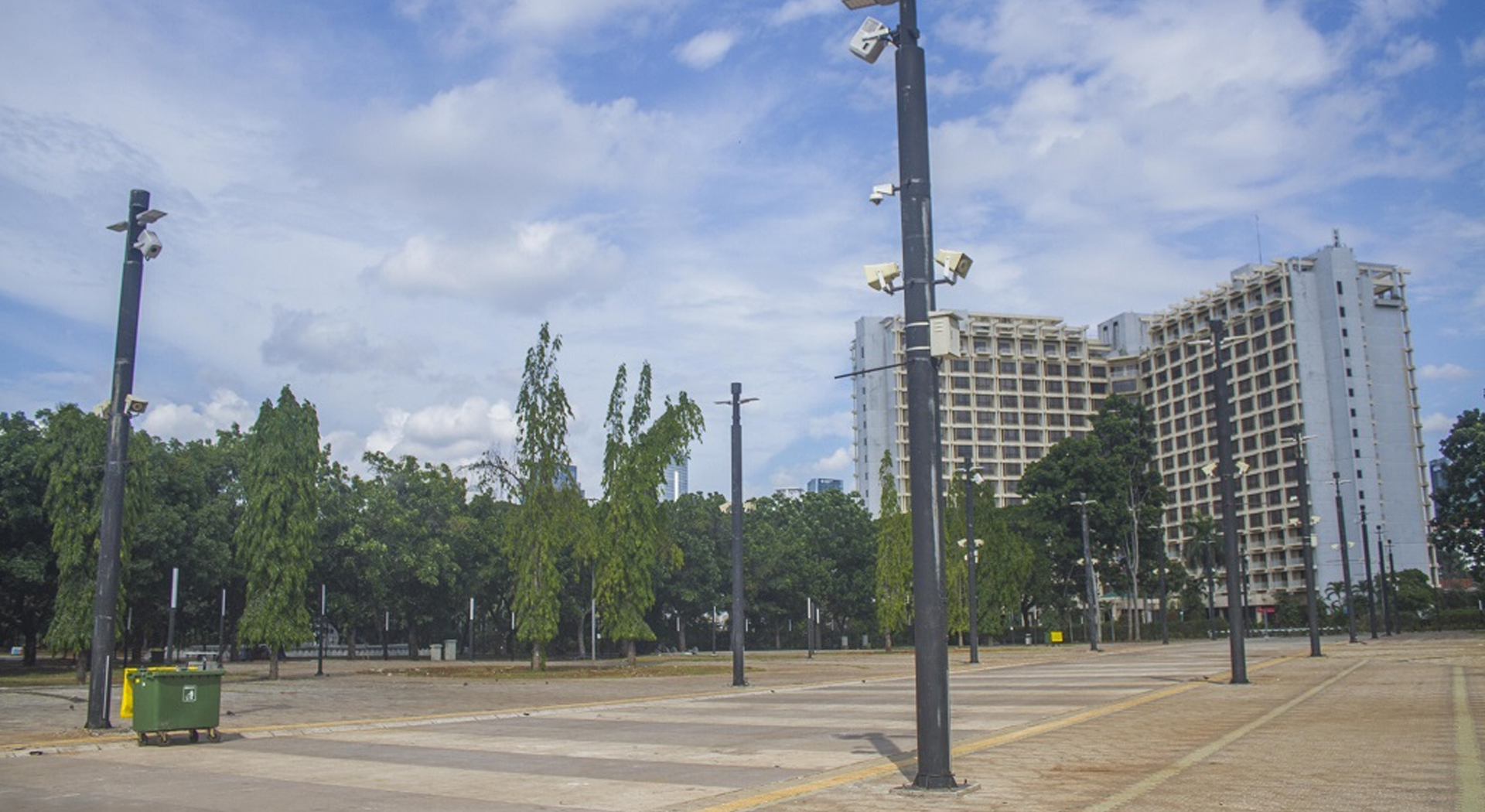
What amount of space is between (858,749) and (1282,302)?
13461 cm

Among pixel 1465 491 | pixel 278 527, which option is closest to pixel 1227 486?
pixel 278 527

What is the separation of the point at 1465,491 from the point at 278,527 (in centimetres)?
6423

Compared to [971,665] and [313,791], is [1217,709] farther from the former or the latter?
[971,665]

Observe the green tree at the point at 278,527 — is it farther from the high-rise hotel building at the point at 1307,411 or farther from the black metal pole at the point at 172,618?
the high-rise hotel building at the point at 1307,411

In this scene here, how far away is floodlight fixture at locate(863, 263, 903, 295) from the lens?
1054 cm

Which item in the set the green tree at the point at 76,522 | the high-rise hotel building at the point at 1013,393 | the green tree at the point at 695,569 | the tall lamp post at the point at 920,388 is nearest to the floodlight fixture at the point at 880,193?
the tall lamp post at the point at 920,388

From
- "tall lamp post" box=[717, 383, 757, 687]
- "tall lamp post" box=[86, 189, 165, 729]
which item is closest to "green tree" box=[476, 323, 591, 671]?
"tall lamp post" box=[717, 383, 757, 687]

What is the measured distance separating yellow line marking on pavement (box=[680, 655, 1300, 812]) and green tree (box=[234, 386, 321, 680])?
2865 centimetres

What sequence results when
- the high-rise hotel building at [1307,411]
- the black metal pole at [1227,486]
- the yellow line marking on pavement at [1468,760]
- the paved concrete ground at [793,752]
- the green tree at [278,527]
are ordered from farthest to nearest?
the high-rise hotel building at [1307,411]
the green tree at [278,527]
the black metal pole at [1227,486]
the paved concrete ground at [793,752]
the yellow line marking on pavement at [1468,760]

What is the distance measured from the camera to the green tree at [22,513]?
138ft

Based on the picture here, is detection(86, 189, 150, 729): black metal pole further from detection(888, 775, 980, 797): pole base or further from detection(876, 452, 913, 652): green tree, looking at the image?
detection(876, 452, 913, 652): green tree

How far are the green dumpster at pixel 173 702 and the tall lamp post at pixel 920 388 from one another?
1027cm

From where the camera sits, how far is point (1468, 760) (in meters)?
10.8

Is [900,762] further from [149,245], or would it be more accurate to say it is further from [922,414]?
[149,245]
